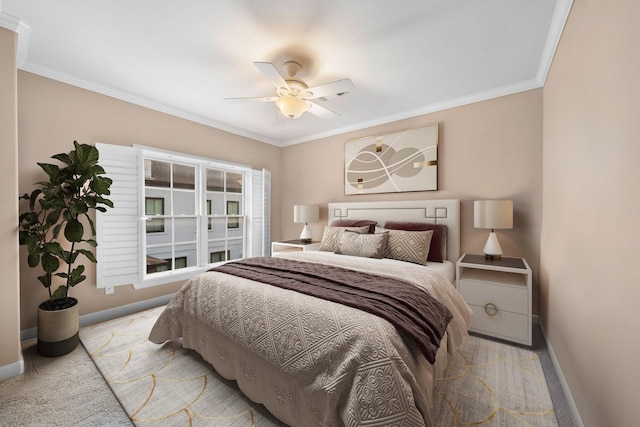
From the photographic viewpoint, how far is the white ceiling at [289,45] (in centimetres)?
168

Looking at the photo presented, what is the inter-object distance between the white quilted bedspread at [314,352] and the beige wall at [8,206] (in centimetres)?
121

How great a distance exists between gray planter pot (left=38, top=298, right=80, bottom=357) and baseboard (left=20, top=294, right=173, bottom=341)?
1.44 ft

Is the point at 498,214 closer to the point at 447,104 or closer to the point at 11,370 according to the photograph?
the point at 447,104

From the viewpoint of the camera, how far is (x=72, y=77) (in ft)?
8.27

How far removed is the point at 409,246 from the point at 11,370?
135 inches

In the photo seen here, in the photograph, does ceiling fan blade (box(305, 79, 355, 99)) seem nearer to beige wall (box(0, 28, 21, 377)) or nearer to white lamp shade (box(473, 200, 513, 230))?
white lamp shade (box(473, 200, 513, 230))

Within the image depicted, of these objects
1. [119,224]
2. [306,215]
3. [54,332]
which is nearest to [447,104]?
[306,215]

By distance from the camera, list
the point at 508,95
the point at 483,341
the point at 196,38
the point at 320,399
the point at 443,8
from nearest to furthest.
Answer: the point at 320,399 → the point at 443,8 → the point at 196,38 → the point at 483,341 → the point at 508,95

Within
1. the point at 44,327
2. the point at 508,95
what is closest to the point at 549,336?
the point at 508,95

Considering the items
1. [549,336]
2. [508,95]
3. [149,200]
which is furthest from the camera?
[149,200]

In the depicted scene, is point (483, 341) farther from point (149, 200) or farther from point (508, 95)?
point (149, 200)

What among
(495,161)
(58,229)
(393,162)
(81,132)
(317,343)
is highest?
(81,132)

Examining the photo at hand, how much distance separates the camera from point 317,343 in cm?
126

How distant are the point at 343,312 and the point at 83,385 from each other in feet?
6.37
